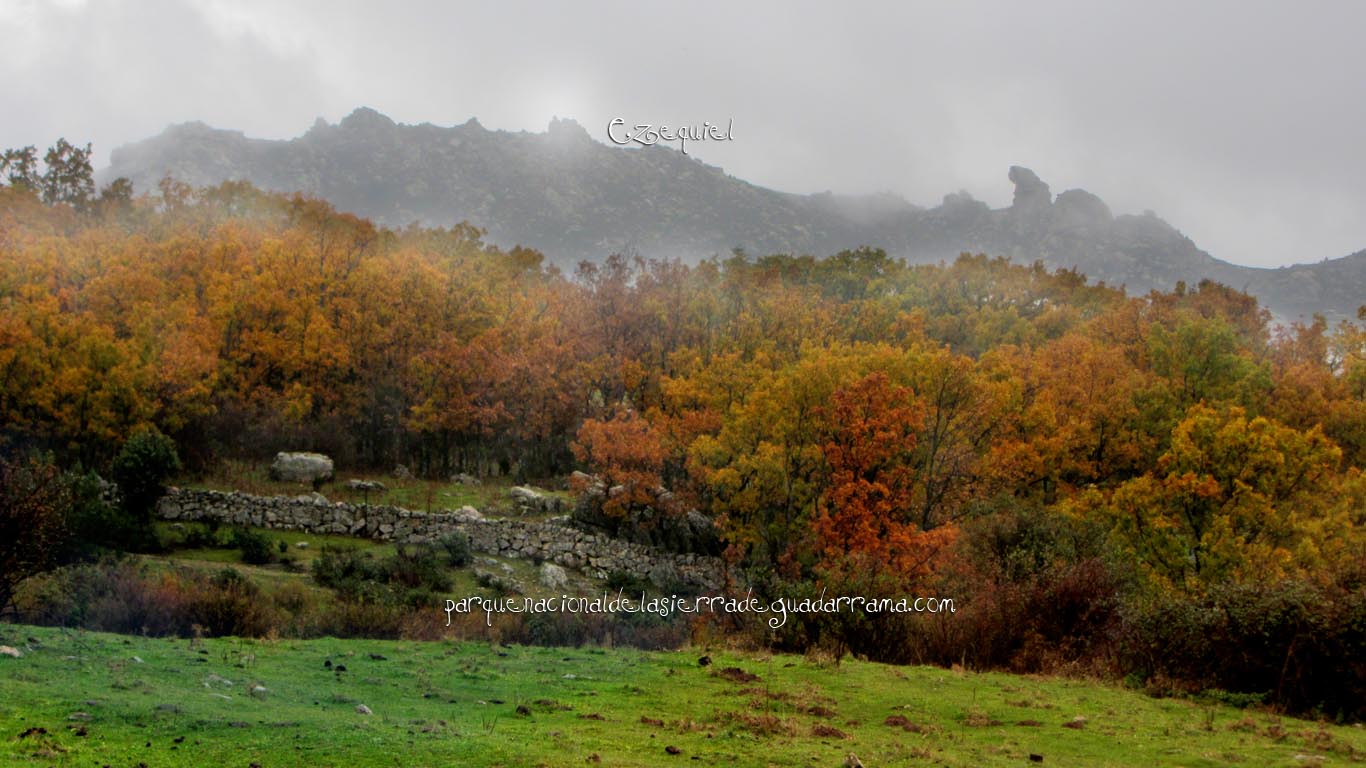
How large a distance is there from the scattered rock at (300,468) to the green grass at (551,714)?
2997cm

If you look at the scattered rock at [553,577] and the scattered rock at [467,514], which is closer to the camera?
the scattered rock at [553,577]

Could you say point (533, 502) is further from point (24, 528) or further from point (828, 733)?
point (828, 733)

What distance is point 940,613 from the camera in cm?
1717

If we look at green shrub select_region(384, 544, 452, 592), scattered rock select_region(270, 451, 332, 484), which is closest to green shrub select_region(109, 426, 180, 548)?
scattered rock select_region(270, 451, 332, 484)

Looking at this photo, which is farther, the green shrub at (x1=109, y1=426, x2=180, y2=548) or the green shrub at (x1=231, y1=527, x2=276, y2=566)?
the green shrub at (x1=109, y1=426, x2=180, y2=548)

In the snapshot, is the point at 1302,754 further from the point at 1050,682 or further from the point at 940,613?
the point at 940,613

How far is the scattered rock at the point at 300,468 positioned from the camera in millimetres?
42406

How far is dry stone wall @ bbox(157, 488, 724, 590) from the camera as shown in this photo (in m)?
38.0

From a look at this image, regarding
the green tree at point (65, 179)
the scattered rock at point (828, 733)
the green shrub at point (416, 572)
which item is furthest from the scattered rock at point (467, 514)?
the green tree at point (65, 179)

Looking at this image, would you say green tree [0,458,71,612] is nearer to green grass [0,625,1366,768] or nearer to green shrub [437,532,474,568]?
green grass [0,625,1366,768]

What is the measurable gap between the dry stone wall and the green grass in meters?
24.7

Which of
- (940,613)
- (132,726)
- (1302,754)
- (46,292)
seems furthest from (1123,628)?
(46,292)

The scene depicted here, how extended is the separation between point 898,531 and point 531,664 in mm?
20125

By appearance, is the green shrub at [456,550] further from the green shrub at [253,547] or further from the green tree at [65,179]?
the green tree at [65,179]
